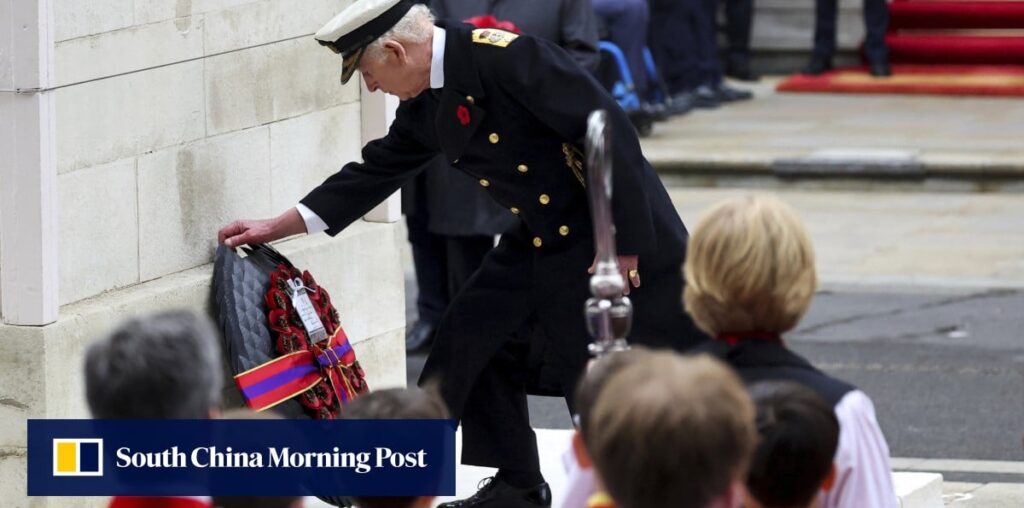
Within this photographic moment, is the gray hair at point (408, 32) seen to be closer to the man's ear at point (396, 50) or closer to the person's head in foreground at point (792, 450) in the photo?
the man's ear at point (396, 50)

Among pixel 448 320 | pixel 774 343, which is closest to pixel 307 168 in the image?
pixel 448 320

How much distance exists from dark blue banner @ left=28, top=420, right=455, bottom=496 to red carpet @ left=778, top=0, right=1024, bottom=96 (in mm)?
13753

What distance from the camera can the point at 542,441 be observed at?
267 inches

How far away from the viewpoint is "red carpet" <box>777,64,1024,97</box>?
17.6 m

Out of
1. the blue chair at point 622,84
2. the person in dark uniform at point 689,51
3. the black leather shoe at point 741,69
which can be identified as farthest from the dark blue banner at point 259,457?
the black leather shoe at point 741,69

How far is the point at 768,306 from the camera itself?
363cm

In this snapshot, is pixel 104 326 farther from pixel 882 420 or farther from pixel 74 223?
pixel 882 420

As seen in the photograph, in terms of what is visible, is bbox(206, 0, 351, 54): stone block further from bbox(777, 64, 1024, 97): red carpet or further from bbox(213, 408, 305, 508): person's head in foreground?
bbox(777, 64, 1024, 97): red carpet

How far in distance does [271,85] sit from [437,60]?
107 cm

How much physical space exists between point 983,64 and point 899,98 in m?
1.11

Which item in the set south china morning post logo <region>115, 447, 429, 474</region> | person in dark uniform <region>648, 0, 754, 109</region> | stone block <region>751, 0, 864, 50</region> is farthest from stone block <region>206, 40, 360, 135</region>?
stone block <region>751, 0, 864, 50</region>

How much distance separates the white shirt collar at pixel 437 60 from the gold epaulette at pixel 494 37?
0.29 feet

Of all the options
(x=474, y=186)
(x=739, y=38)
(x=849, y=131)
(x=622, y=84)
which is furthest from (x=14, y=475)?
(x=739, y=38)

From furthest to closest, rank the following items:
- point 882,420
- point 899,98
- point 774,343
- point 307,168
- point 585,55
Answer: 1. point 899,98
2. point 585,55
3. point 882,420
4. point 307,168
5. point 774,343
